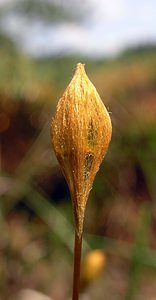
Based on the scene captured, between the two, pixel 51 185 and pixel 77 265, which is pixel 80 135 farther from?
pixel 51 185

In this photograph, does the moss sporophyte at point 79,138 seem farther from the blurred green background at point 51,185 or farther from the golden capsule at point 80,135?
the blurred green background at point 51,185

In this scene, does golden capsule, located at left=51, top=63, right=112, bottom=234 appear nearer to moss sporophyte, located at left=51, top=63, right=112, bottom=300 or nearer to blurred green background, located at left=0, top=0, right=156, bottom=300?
moss sporophyte, located at left=51, top=63, right=112, bottom=300

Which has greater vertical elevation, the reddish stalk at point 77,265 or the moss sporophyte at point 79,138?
the moss sporophyte at point 79,138

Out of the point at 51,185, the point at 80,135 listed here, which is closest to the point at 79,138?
the point at 80,135

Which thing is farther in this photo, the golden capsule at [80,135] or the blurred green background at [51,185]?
the blurred green background at [51,185]

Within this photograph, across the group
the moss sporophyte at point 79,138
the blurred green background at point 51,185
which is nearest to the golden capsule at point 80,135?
the moss sporophyte at point 79,138

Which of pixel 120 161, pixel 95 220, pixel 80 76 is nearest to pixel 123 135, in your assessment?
pixel 120 161
